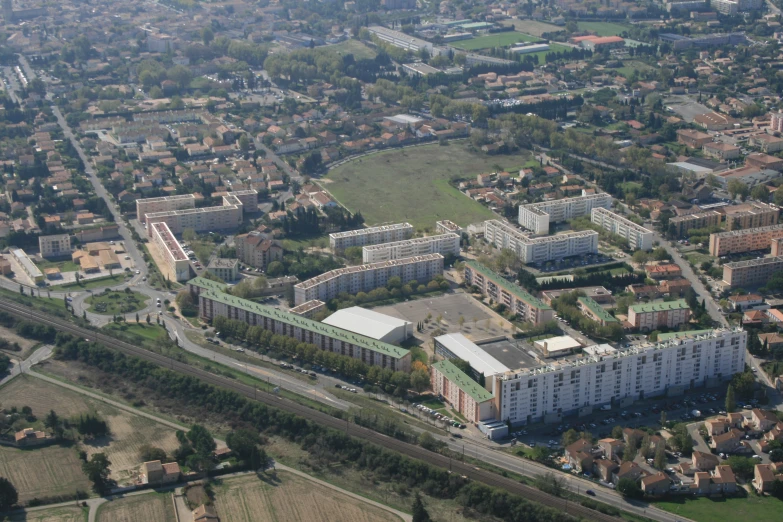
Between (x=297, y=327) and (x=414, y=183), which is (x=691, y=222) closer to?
(x=414, y=183)

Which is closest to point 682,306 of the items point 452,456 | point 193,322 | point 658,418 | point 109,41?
point 658,418

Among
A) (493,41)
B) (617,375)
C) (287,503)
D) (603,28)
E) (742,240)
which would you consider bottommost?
(493,41)

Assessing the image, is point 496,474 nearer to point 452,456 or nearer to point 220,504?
point 452,456

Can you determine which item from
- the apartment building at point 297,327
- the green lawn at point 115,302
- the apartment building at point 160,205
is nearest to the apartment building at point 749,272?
the apartment building at point 297,327

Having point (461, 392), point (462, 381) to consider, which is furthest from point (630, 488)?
point (462, 381)

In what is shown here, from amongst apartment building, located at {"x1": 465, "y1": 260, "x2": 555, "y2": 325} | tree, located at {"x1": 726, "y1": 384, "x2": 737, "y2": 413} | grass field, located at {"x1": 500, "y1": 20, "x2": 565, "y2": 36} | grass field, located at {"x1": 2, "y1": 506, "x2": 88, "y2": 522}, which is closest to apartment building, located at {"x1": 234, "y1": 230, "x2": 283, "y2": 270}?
apartment building, located at {"x1": 465, "y1": 260, "x2": 555, "y2": 325}

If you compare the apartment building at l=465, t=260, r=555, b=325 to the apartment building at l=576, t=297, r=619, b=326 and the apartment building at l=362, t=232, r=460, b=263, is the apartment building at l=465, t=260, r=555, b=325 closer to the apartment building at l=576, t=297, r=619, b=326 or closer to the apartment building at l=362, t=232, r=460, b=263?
the apartment building at l=576, t=297, r=619, b=326
